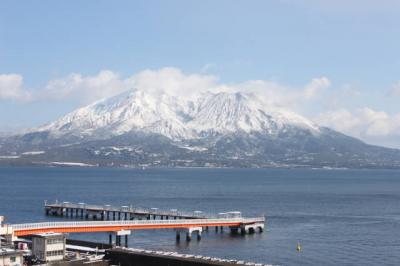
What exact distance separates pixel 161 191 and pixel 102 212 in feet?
252

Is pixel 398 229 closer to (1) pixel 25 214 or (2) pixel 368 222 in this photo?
(2) pixel 368 222

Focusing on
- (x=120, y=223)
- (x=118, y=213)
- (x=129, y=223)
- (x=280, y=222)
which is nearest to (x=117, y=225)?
(x=120, y=223)

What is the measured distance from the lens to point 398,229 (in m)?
110

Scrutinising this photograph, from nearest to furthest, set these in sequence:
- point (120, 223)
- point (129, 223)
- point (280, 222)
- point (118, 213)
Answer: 1. point (120, 223)
2. point (129, 223)
3. point (280, 222)
4. point (118, 213)

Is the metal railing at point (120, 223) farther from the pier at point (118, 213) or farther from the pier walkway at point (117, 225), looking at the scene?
the pier at point (118, 213)

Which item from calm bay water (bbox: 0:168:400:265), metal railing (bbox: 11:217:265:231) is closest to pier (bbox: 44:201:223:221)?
calm bay water (bbox: 0:168:400:265)

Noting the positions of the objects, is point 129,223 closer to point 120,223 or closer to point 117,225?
point 120,223

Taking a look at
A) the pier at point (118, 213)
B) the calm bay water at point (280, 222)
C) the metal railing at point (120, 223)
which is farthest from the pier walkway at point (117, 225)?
the pier at point (118, 213)

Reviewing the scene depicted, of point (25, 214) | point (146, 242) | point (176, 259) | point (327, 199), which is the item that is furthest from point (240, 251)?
point (327, 199)

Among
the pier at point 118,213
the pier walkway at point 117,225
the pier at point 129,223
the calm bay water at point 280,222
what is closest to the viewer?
the pier walkway at point 117,225

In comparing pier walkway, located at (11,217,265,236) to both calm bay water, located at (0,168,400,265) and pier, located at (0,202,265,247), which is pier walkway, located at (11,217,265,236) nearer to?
pier, located at (0,202,265,247)

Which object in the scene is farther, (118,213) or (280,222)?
(118,213)

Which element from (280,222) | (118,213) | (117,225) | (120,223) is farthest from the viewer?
(118,213)

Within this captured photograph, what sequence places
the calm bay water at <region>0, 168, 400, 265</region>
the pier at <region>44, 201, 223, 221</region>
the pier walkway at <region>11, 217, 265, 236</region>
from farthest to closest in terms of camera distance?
1. the pier at <region>44, 201, 223, 221</region>
2. the calm bay water at <region>0, 168, 400, 265</region>
3. the pier walkway at <region>11, 217, 265, 236</region>
